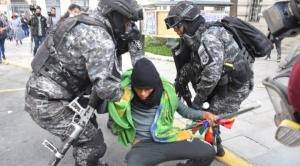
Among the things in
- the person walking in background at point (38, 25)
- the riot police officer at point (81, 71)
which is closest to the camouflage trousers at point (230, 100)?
the riot police officer at point (81, 71)

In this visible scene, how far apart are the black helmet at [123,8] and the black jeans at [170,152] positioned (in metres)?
1.01

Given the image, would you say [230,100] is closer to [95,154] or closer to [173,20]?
[173,20]

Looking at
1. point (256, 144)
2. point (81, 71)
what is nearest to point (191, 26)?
point (81, 71)

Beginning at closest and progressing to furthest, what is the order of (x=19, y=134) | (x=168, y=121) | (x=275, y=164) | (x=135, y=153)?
(x=135, y=153) < (x=168, y=121) < (x=275, y=164) < (x=19, y=134)

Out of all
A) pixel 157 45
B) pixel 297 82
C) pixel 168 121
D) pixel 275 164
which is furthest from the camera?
pixel 157 45

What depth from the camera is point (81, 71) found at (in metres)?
2.01

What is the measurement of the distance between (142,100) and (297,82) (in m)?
1.39

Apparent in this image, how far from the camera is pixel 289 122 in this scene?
0.98 m

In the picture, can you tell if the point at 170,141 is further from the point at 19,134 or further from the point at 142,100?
the point at 19,134

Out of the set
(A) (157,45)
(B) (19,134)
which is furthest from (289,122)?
(A) (157,45)

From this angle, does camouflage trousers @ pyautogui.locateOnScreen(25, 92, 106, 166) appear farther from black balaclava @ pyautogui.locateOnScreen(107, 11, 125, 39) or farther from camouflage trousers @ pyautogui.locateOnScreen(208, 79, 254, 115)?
camouflage trousers @ pyautogui.locateOnScreen(208, 79, 254, 115)

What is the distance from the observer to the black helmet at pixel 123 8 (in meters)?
1.93

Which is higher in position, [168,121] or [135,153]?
[168,121]

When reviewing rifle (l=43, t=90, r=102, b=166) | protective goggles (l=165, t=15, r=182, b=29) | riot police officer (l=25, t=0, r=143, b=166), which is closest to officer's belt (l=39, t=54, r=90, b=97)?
riot police officer (l=25, t=0, r=143, b=166)
